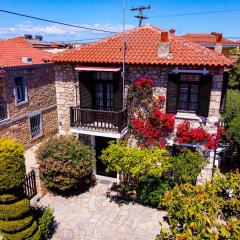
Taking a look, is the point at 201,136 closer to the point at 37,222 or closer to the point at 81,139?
the point at 81,139

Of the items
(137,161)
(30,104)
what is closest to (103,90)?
(137,161)

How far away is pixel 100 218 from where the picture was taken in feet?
35.1

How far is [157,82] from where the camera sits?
11516mm

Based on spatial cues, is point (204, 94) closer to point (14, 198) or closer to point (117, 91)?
point (117, 91)

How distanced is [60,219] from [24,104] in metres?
9.67

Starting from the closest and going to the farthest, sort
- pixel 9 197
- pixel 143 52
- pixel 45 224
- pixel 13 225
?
pixel 9 197
pixel 13 225
pixel 45 224
pixel 143 52

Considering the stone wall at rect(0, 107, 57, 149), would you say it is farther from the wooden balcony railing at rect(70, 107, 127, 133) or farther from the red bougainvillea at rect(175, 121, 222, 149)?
the red bougainvillea at rect(175, 121, 222, 149)

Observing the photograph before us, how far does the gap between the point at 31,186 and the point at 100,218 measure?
3.69 m

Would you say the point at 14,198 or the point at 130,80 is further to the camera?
the point at 130,80

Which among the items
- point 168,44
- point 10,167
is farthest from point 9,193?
point 168,44

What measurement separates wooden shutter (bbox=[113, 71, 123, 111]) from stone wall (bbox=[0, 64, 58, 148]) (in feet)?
25.5

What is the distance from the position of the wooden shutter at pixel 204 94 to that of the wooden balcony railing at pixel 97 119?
3574mm

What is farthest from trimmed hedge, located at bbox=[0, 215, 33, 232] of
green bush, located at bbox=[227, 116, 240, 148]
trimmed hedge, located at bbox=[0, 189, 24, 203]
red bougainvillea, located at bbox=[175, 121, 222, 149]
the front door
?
green bush, located at bbox=[227, 116, 240, 148]

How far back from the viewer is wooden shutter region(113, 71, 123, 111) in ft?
38.4
